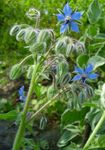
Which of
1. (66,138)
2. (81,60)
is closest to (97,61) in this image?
(81,60)

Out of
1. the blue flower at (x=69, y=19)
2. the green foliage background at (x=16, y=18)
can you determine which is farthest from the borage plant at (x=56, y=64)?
the green foliage background at (x=16, y=18)

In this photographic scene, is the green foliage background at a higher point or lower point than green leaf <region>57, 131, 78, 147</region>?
higher

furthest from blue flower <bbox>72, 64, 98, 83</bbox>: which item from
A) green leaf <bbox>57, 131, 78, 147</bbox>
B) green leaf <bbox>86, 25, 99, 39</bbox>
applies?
green leaf <bbox>57, 131, 78, 147</bbox>

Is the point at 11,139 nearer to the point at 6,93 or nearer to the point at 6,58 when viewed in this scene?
the point at 6,58

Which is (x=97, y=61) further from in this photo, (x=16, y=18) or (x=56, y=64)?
(x=16, y=18)

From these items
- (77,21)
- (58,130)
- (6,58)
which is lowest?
(58,130)

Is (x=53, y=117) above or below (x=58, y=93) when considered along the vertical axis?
below

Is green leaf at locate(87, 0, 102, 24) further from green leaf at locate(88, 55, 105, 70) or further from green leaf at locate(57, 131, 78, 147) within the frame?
green leaf at locate(57, 131, 78, 147)

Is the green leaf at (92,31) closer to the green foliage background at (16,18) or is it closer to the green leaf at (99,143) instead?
the green leaf at (99,143)

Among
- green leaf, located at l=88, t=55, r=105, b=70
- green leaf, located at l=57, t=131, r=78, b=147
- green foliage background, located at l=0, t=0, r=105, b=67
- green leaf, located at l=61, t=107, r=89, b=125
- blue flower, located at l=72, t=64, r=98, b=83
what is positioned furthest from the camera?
green foliage background, located at l=0, t=0, r=105, b=67

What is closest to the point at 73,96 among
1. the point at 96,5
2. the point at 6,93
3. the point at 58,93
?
the point at 58,93

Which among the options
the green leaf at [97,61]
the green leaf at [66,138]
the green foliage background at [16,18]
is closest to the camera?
the green leaf at [97,61]
